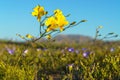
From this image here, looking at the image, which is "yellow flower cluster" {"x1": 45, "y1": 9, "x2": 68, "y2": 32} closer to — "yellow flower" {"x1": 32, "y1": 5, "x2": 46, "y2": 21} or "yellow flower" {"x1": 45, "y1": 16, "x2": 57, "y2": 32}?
"yellow flower" {"x1": 45, "y1": 16, "x2": 57, "y2": 32}

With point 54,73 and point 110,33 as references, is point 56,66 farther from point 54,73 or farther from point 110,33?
point 110,33

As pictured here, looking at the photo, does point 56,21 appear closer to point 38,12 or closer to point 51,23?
point 51,23

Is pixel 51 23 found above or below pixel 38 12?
below

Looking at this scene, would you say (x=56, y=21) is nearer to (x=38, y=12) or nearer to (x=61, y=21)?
(x=61, y=21)

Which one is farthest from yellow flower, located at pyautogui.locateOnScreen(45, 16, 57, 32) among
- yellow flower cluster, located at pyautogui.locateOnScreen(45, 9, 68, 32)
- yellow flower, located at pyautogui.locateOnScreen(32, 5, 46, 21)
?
yellow flower, located at pyautogui.locateOnScreen(32, 5, 46, 21)

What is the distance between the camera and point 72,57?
7770 millimetres

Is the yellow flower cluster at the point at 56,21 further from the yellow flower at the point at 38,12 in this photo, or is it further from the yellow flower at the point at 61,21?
the yellow flower at the point at 38,12

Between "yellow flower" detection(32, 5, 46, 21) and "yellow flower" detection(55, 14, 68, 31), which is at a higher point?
"yellow flower" detection(32, 5, 46, 21)

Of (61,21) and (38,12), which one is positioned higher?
(38,12)

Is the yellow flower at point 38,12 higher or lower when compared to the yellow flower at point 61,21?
higher

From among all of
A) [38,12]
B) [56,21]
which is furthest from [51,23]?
[38,12]

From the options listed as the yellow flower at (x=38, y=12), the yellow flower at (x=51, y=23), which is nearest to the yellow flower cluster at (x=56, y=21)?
the yellow flower at (x=51, y=23)

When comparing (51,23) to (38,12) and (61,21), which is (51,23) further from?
(38,12)

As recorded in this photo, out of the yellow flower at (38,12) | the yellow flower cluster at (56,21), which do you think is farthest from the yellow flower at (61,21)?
the yellow flower at (38,12)
